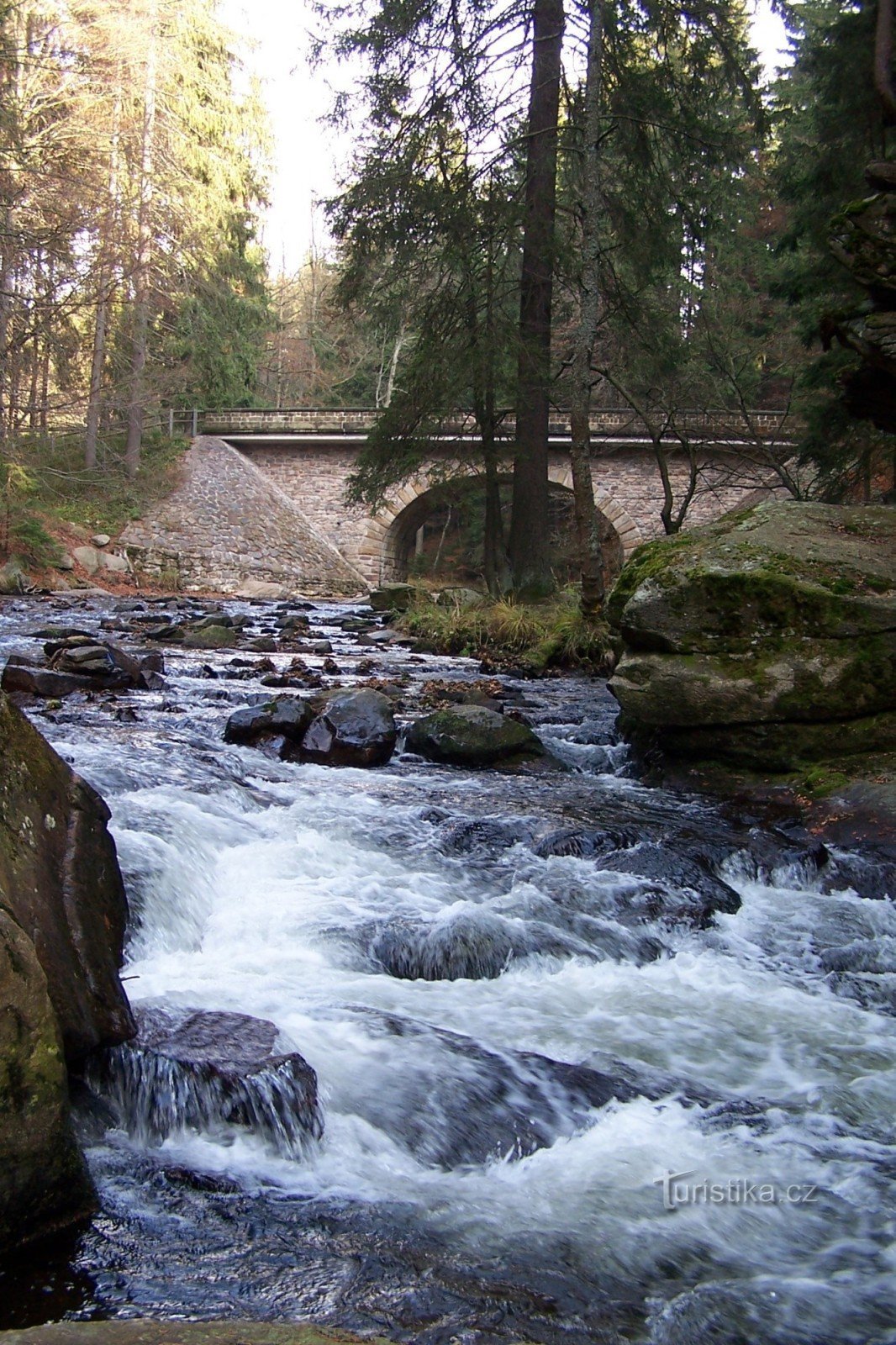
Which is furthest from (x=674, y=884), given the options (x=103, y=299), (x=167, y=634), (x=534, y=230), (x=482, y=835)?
(x=103, y=299)

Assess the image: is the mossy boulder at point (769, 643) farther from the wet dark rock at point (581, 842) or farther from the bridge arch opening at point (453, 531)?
the bridge arch opening at point (453, 531)

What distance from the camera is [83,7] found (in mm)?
19000

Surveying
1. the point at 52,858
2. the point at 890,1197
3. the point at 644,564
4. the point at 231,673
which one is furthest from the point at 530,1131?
the point at 231,673

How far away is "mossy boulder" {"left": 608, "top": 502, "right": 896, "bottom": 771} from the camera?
18.4ft

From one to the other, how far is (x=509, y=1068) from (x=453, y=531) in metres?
36.1

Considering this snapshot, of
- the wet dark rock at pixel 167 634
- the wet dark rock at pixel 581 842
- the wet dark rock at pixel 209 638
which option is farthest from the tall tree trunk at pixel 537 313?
the wet dark rock at pixel 581 842

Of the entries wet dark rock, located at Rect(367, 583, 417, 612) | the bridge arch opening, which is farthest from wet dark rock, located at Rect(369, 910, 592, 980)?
wet dark rock, located at Rect(367, 583, 417, 612)

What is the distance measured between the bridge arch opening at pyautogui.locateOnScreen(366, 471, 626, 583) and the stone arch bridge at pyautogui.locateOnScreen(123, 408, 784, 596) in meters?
0.08

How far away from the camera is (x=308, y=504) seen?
1143 inches

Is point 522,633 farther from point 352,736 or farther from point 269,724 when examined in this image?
point 269,724

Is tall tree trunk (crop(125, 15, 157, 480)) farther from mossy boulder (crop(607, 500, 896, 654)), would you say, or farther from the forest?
mossy boulder (crop(607, 500, 896, 654))

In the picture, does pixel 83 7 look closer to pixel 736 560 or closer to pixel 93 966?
pixel 736 560

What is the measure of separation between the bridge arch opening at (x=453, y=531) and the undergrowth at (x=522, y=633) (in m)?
2.83

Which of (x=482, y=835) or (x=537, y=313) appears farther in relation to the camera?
(x=537, y=313)
